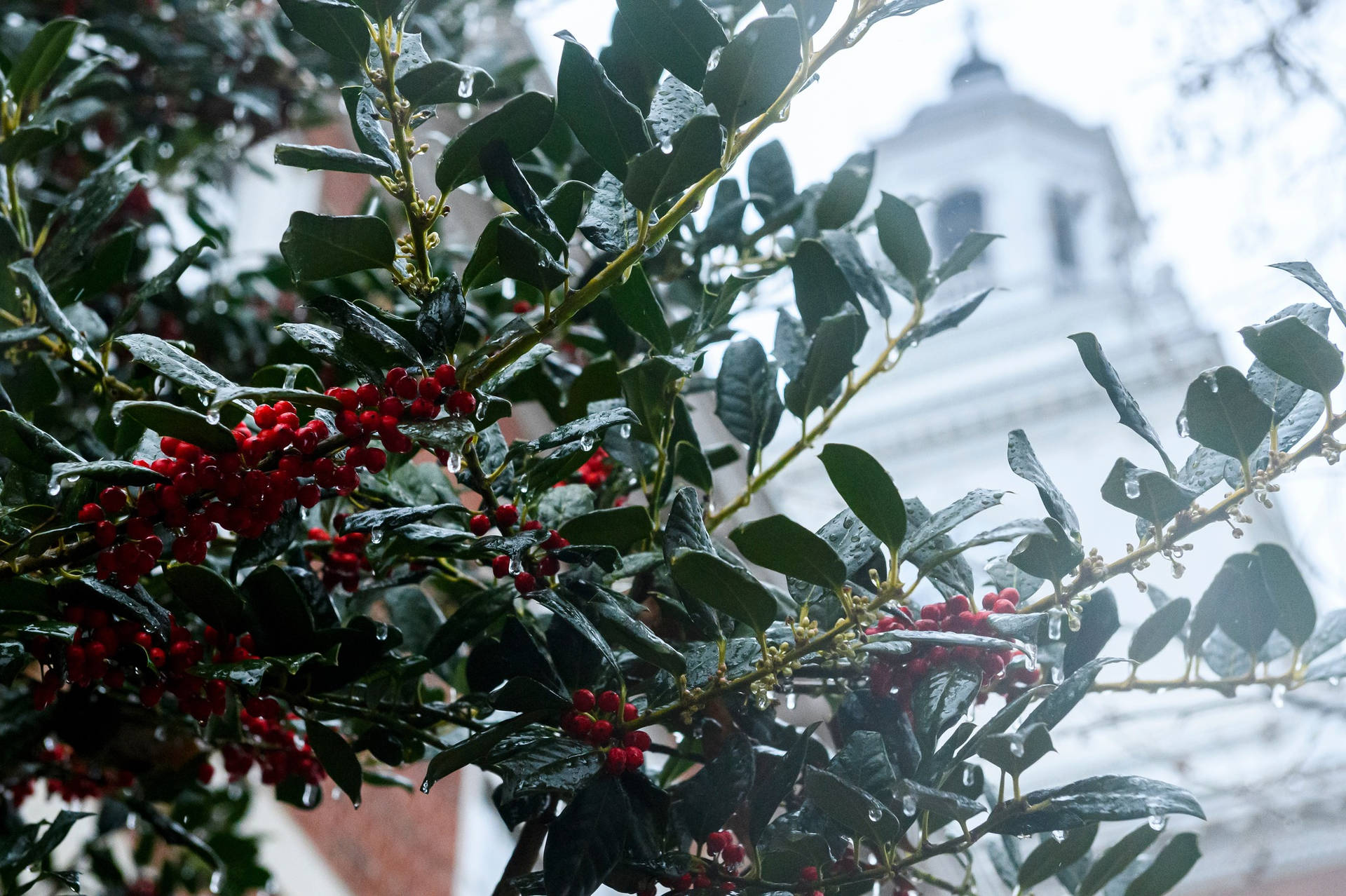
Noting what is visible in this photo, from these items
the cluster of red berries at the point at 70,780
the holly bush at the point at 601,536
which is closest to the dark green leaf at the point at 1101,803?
the holly bush at the point at 601,536

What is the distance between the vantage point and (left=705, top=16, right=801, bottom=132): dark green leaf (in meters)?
0.59

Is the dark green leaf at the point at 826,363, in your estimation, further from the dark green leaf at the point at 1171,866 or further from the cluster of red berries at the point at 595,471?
the dark green leaf at the point at 1171,866

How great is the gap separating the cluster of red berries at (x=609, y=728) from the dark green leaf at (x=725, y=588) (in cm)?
10

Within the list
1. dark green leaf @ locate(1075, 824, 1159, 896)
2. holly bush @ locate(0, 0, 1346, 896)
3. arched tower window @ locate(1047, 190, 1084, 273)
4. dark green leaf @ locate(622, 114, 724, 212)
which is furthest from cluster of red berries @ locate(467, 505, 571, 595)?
arched tower window @ locate(1047, 190, 1084, 273)

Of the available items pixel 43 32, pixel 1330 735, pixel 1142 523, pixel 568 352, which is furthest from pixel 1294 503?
pixel 43 32

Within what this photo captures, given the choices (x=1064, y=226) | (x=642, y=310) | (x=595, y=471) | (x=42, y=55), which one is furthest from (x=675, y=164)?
(x=1064, y=226)

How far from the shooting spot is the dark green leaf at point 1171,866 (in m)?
0.81

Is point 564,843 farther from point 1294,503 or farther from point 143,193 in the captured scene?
point 1294,503

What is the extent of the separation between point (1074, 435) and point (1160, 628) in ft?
13.4

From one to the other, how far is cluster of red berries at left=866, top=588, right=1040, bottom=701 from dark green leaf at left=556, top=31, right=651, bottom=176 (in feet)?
1.01

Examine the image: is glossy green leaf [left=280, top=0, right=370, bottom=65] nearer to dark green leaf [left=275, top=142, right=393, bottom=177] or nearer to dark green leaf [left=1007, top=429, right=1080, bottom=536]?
dark green leaf [left=275, top=142, right=393, bottom=177]

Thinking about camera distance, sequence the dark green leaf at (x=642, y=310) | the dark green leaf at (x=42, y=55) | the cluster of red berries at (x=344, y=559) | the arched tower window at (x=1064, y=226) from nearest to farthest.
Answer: the dark green leaf at (x=642, y=310)
the cluster of red berries at (x=344, y=559)
the dark green leaf at (x=42, y=55)
the arched tower window at (x=1064, y=226)

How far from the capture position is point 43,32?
979 millimetres

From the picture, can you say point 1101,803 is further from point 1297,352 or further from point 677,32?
point 677,32
